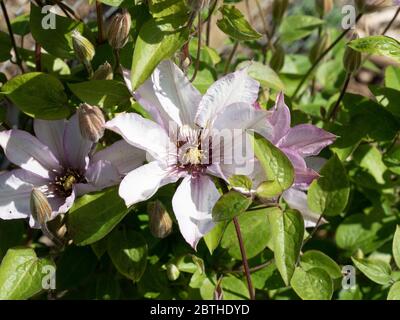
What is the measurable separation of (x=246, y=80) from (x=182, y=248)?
370mm

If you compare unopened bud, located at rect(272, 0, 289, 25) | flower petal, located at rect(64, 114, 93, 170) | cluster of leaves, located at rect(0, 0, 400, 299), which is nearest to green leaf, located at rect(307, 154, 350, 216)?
cluster of leaves, located at rect(0, 0, 400, 299)

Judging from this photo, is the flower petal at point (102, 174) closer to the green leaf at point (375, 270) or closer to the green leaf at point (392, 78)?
the green leaf at point (375, 270)

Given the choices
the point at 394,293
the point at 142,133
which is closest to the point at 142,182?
the point at 142,133

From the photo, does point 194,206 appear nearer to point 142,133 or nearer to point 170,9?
point 142,133

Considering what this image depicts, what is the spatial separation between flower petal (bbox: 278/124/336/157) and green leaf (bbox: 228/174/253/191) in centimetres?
11

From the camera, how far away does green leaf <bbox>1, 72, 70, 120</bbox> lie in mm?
838

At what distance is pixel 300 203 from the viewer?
91 cm

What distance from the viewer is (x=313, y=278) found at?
888mm

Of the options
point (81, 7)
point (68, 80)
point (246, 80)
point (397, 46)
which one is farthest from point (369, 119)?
point (81, 7)

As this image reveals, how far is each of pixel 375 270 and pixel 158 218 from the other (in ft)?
1.10

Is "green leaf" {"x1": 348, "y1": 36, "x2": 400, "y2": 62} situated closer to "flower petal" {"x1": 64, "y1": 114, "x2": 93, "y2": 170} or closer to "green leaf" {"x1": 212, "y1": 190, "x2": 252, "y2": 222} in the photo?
"green leaf" {"x1": 212, "y1": 190, "x2": 252, "y2": 222}

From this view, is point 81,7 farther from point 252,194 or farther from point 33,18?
point 252,194

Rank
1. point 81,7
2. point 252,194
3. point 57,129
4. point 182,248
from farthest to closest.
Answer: point 81,7 → point 182,248 → point 57,129 → point 252,194

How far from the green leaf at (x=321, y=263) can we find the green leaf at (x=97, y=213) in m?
0.29
